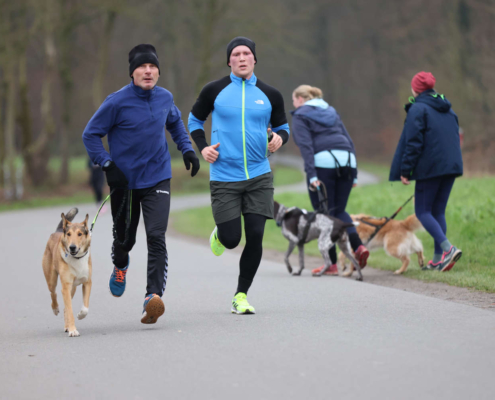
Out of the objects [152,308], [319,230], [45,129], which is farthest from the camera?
[45,129]

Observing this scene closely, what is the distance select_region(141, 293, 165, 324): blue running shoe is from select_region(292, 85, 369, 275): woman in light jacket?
3.42 m

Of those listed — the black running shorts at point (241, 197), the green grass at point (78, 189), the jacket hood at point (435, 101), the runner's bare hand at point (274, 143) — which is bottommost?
the green grass at point (78, 189)

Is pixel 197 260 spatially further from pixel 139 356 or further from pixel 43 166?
pixel 43 166

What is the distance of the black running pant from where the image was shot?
5.94 meters

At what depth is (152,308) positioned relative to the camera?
18.9ft

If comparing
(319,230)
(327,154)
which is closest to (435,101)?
(327,154)

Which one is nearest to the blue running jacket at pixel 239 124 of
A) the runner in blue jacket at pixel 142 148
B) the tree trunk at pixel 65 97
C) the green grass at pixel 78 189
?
the runner in blue jacket at pixel 142 148

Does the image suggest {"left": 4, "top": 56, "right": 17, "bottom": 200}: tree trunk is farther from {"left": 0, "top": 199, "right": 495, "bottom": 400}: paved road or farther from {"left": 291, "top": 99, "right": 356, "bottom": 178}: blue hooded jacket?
{"left": 291, "top": 99, "right": 356, "bottom": 178}: blue hooded jacket

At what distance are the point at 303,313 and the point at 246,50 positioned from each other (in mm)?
2222

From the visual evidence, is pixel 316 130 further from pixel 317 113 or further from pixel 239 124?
pixel 239 124

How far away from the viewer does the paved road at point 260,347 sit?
410 centimetres

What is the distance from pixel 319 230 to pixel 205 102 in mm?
2993

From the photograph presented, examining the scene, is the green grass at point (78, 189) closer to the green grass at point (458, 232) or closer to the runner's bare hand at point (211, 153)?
the green grass at point (458, 232)

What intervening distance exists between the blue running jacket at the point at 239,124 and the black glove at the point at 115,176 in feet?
2.50
